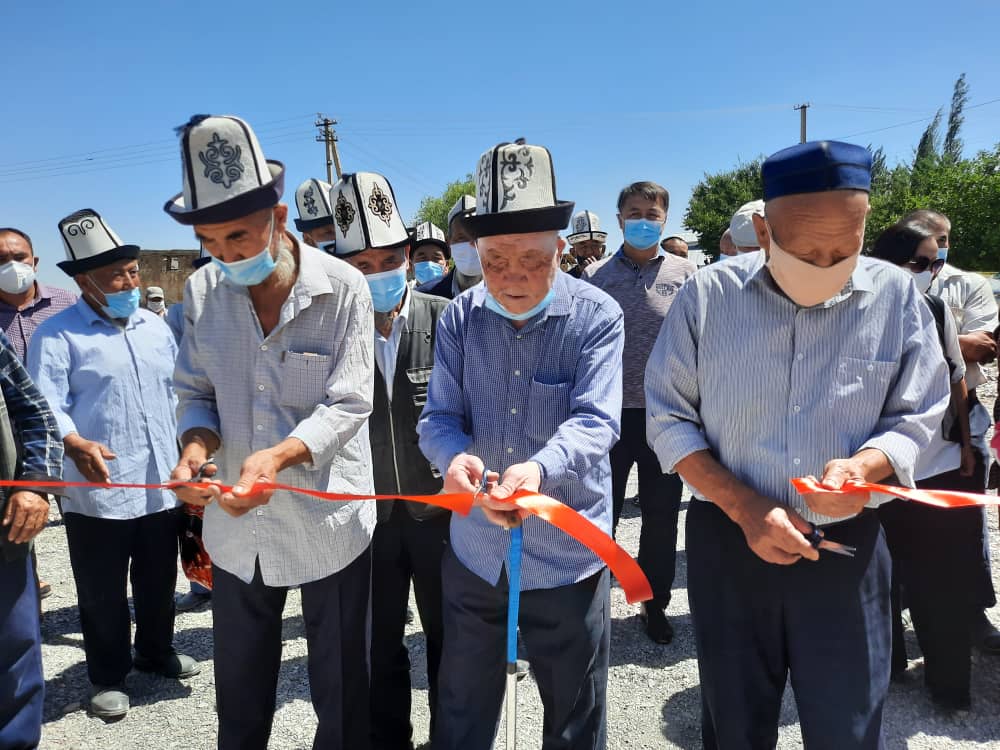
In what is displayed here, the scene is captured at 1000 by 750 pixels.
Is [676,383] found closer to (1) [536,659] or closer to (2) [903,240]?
(1) [536,659]

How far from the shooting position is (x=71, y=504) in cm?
340

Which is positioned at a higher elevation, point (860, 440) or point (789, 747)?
point (860, 440)

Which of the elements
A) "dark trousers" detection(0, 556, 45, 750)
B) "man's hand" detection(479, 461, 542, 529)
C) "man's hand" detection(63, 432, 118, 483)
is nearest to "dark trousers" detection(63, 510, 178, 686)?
"man's hand" detection(63, 432, 118, 483)

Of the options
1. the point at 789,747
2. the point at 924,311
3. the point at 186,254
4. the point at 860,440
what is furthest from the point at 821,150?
the point at 186,254

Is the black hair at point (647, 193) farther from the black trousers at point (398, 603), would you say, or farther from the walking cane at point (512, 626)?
the walking cane at point (512, 626)

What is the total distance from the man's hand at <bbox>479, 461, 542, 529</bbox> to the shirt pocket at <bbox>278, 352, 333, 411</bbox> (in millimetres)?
777

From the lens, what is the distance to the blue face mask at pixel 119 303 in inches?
138

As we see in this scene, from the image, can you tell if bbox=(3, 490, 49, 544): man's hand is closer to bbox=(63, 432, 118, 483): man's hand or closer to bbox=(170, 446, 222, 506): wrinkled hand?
bbox=(170, 446, 222, 506): wrinkled hand

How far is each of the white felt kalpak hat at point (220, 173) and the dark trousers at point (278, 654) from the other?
1.20 meters

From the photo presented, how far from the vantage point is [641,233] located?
4.41m

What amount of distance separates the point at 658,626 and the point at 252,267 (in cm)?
302

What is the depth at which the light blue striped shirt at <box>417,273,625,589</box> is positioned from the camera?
2.10m

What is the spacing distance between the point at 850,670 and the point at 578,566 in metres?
0.81

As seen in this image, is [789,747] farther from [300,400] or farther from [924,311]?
[300,400]
